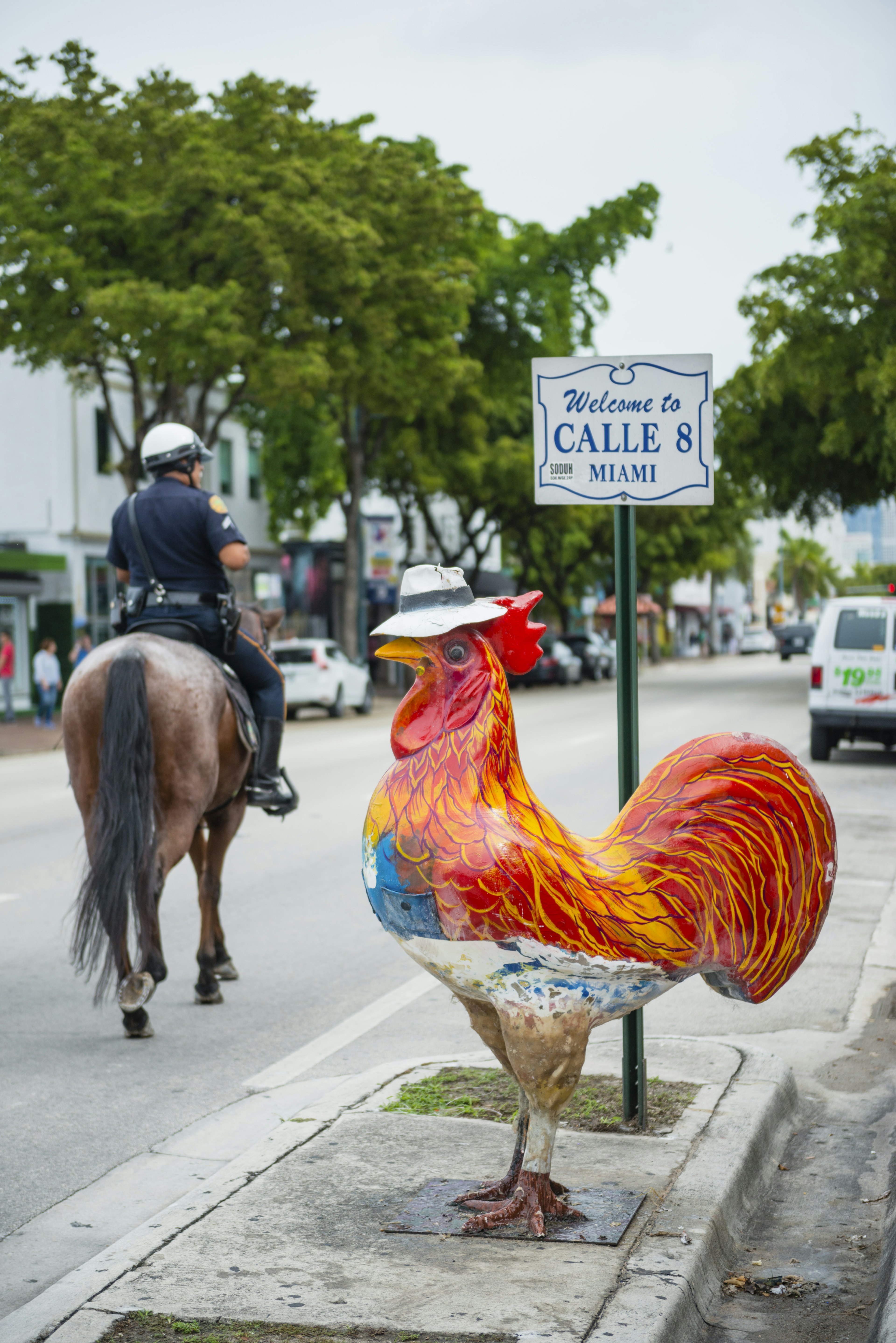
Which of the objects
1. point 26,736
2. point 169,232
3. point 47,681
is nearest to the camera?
point 169,232

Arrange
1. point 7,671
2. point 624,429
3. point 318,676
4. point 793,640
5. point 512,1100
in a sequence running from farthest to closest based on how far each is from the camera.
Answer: point 793,640
point 318,676
point 7,671
point 512,1100
point 624,429

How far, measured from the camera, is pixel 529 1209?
12.2ft

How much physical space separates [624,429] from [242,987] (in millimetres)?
3802

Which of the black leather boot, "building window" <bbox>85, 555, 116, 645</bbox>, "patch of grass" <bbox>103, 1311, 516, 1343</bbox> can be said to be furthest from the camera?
"building window" <bbox>85, 555, 116, 645</bbox>

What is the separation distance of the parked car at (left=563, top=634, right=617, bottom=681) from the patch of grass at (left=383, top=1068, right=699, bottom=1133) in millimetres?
42274

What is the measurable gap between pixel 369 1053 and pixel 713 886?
2.71 meters

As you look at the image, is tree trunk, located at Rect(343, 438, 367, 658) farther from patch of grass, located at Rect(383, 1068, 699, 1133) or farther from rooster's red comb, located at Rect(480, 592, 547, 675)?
rooster's red comb, located at Rect(480, 592, 547, 675)

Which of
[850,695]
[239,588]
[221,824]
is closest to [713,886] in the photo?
[221,824]

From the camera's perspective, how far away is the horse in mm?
5836

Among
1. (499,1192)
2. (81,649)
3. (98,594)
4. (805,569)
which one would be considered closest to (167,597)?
(499,1192)

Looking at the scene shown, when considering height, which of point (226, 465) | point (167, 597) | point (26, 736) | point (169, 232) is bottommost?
point (26, 736)

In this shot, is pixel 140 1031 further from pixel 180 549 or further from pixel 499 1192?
pixel 499 1192

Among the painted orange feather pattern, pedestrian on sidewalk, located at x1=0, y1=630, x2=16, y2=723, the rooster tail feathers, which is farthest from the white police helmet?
pedestrian on sidewalk, located at x1=0, y1=630, x2=16, y2=723

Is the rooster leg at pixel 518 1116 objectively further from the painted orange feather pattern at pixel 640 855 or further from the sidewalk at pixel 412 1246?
the painted orange feather pattern at pixel 640 855
